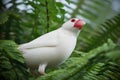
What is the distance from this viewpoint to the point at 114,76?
42.9 inches

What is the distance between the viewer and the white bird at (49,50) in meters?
1.07

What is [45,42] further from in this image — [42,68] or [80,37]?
[80,37]

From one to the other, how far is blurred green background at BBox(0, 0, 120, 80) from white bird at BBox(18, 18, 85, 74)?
30 mm

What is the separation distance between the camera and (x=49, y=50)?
3.51ft

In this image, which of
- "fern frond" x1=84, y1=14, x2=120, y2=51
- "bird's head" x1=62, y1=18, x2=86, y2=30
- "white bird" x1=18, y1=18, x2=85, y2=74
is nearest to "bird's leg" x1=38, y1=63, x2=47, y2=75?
"white bird" x1=18, y1=18, x2=85, y2=74

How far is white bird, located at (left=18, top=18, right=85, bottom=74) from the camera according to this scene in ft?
3.50

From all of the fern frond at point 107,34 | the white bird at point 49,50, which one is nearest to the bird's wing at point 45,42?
the white bird at point 49,50

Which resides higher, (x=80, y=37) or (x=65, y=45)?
(x=65, y=45)

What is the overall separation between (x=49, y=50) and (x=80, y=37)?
546mm

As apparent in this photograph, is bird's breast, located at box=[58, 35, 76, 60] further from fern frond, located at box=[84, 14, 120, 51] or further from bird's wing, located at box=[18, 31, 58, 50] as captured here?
fern frond, located at box=[84, 14, 120, 51]

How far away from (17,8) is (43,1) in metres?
0.20

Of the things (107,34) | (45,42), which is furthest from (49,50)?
(107,34)

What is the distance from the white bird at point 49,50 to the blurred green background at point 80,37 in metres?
0.03

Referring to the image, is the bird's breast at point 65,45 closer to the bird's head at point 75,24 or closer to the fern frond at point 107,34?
the bird's head at point 75,24
